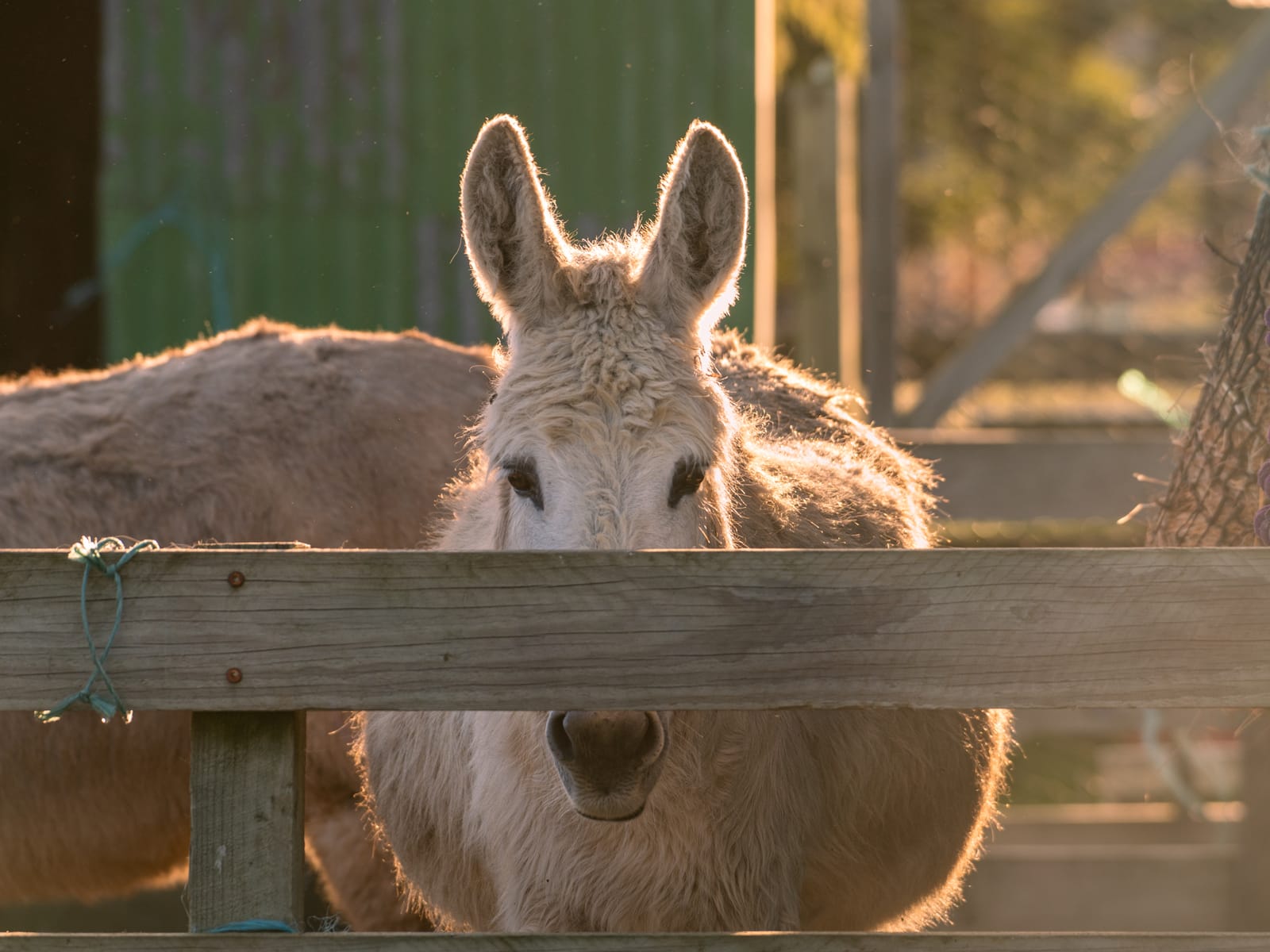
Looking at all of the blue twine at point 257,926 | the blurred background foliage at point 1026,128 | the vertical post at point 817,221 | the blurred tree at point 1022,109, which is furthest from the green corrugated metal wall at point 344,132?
the blurred tree at point 1022,109

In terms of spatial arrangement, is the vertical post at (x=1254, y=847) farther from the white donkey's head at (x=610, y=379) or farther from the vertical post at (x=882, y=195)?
the white donkey's head at (x=610, y=379)

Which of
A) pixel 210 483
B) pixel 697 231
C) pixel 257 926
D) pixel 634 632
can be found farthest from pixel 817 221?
pixel 257 926

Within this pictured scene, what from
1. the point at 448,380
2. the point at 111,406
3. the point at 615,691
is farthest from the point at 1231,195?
the point at 615,691

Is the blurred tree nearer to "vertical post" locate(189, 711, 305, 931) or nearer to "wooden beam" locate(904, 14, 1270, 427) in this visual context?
"wooden beam" locate(904, 14, 1270, 427)

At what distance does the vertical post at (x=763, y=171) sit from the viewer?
19.7 feet

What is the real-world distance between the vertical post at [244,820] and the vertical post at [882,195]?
4.29m

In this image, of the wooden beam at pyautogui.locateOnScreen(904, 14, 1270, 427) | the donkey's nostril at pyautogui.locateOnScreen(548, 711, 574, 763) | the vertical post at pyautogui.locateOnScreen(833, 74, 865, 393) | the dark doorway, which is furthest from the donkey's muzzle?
the dark doorway

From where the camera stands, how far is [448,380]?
457cm

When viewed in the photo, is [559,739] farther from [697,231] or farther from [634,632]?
[697,231]

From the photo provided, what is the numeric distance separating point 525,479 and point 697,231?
65 centimetres

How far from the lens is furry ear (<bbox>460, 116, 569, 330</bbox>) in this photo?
2.79 meters

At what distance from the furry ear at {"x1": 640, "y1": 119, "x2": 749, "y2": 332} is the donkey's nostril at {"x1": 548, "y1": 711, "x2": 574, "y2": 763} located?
0.88 meters

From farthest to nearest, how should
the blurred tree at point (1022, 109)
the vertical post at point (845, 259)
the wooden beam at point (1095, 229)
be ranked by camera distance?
the blurred tree at point (1022, 109) → the vertical post at point (845, 259) → the wooden beam at point (1095, 229)

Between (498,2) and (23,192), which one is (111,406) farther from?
(23,192)
